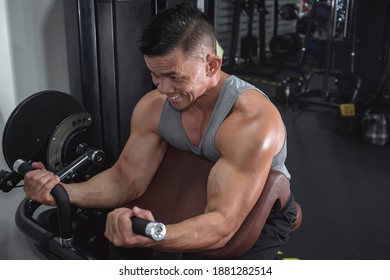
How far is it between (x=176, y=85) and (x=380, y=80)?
293 centimetres

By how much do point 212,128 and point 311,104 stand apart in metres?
3.01

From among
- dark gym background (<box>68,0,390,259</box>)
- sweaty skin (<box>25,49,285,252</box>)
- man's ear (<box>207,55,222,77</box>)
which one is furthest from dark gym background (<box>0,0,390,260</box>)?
man's ear (<box>207,55,222,77</box>)

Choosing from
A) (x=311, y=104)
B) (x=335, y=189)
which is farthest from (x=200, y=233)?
(x=311, y=104)

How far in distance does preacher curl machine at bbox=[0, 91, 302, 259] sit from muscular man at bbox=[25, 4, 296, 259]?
32 millimetres

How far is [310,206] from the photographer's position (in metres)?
2.60

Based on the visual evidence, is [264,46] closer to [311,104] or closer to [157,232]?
[311,104]

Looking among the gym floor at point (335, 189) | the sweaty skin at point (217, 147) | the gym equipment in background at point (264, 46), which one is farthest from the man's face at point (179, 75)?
the gym equipment in background at point (264, 46)

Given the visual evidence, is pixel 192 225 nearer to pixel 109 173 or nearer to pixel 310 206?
pixel 109 173

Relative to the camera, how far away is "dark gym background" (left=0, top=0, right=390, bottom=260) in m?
1.58

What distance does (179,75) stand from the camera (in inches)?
49.0

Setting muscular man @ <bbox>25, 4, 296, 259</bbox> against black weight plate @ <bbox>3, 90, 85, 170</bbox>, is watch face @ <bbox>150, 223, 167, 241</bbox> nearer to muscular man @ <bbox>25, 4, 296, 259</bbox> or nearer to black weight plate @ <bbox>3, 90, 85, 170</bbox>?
A: muscular man @ <bbox>25, 4, 296, 259</bbox>

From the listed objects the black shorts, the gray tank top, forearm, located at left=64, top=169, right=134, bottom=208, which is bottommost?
the black shorts
